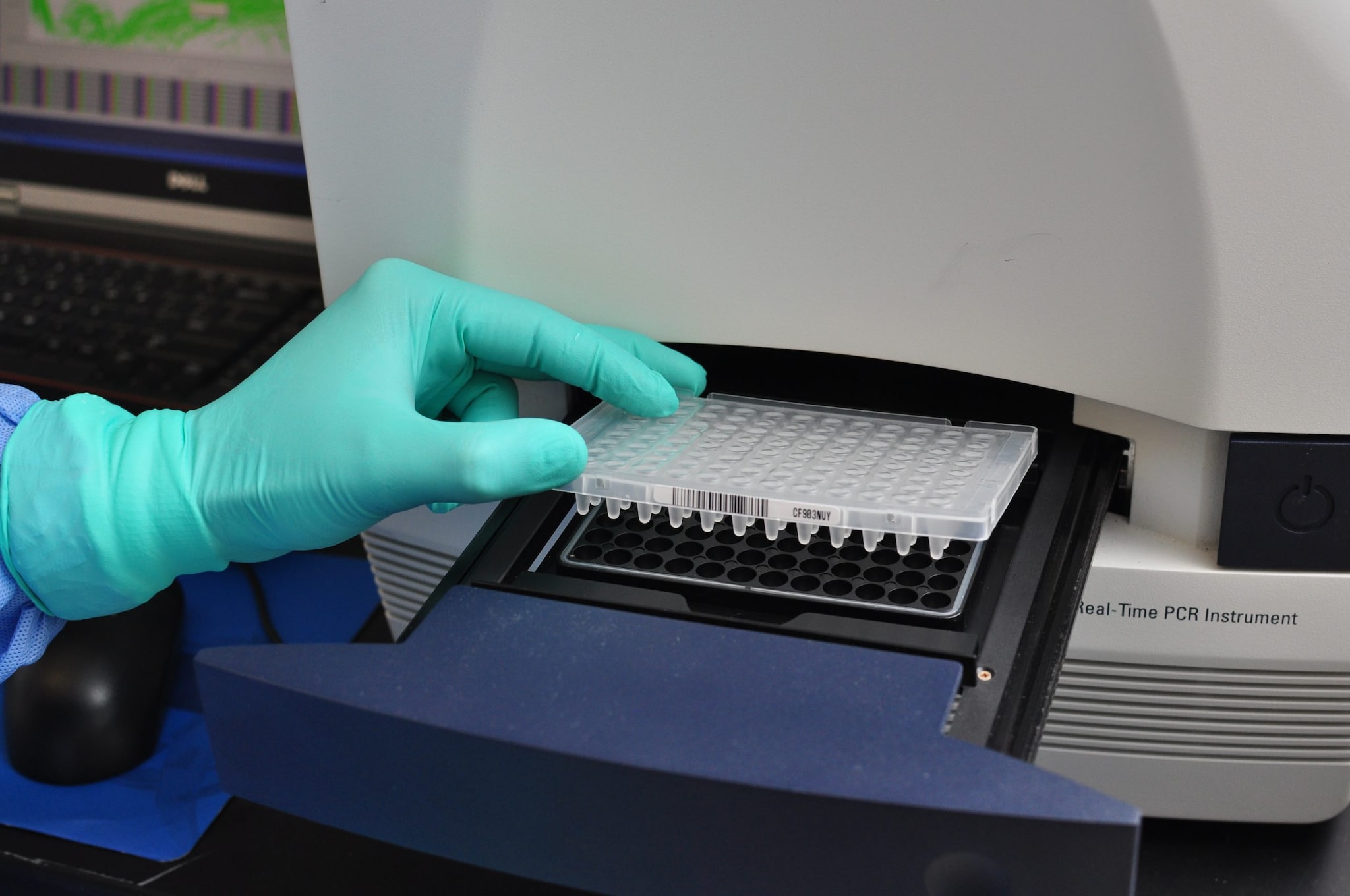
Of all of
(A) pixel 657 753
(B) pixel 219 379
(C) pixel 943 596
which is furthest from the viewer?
(B) pixel 219 379

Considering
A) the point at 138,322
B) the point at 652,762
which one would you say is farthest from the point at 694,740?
the point at 138,322

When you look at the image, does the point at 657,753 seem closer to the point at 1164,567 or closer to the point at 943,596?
the point at 943,596

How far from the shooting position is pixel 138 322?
0.84 metres

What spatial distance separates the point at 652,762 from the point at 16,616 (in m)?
0.38

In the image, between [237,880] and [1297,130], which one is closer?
[1297,130]

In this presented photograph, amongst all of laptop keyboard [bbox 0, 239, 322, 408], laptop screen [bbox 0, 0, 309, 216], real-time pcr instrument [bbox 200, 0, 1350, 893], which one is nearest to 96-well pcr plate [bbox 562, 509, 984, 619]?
real-time pcr instrument [bbox 200, 0, 1350, 893]

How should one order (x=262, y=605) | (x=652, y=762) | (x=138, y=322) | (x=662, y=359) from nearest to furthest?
1. (x=652, y=762)
2. (x=662, y=359)
3. (x=262, y=605)
4. (x=138, y=322)

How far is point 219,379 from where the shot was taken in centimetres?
79

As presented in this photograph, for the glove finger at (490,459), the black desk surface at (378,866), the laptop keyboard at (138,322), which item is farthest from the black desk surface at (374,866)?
the laptop keyboard at (138,322)

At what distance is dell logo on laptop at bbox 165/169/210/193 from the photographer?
0.89 m

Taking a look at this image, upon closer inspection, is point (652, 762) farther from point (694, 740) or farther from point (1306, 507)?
point (1306, 507)

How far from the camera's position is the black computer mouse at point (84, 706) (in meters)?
0.60

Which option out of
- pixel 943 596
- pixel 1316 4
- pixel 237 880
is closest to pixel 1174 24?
pixel 1316 4

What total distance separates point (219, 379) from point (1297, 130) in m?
0.67
